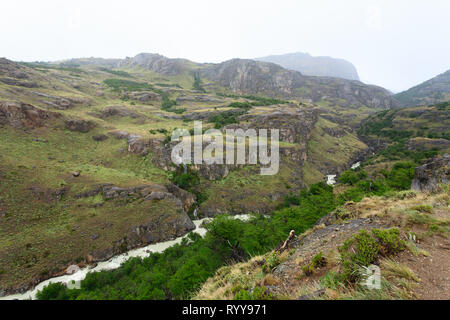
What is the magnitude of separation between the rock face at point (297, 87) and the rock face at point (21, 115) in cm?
16258

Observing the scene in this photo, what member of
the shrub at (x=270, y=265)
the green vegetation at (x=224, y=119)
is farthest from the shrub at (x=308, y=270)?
the green vegetation at (x=224, y=119)

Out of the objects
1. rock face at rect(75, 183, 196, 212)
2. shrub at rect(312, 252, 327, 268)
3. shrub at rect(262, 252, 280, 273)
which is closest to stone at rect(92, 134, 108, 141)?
rock face at rect(75, 183, 196, 212)

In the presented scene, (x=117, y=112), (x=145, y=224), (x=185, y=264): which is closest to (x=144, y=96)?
(x=117, y=112)

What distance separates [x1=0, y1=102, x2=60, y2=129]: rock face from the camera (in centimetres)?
4182

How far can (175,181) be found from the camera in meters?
46.3

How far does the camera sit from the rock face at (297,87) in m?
180

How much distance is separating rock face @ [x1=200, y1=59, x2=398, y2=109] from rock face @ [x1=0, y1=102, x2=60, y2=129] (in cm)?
16258

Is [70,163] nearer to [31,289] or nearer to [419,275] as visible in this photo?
[31,289]

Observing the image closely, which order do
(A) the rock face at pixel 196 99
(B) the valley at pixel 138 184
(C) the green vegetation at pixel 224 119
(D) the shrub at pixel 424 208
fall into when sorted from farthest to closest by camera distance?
(A) the rock face at pixel 196 99 < (C) the green vegetation at pixel 224 119 < (B) the valley at pixel 138 184 < (D) the shrub at pixel 424 208

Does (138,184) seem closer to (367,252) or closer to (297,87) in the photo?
(367,252)

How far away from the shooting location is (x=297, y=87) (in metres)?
187

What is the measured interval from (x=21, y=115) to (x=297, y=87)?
671ft

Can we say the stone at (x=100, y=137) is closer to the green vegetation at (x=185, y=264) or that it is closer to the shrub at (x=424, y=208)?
the green vegetation at (x=185, y=264)
